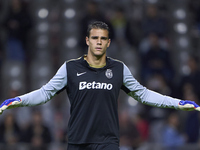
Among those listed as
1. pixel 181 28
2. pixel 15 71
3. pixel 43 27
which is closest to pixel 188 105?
pixel 15 71

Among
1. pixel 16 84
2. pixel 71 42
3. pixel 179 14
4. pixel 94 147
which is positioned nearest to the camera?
pixel 94 147

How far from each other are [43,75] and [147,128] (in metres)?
3.00

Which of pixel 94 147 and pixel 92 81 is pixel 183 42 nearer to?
pixel 92 81

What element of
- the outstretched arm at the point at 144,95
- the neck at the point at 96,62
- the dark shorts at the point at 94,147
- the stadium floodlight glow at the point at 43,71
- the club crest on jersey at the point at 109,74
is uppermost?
the neck at the point at 96,62

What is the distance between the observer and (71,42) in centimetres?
1130

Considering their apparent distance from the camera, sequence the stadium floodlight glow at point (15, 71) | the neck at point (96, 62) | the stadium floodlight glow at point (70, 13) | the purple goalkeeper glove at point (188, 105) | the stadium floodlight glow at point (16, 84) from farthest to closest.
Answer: the stadium floodlight glow at point (70, 13) → the stadium floodlight glow at point (15, 71) → the stadium floodlight glow at point (16, 84) → the neck at point (96, 62) → the purple goalkeeper glove at point (188, 105)

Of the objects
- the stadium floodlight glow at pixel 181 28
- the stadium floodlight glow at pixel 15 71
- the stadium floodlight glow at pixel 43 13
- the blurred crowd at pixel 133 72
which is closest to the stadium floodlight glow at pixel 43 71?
the blurred crowd at pixel 133 72

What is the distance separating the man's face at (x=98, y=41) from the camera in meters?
4.65

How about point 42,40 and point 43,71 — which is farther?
point 42,40

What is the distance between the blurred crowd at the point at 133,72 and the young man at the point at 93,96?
327 centimetres

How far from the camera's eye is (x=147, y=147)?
781 cm

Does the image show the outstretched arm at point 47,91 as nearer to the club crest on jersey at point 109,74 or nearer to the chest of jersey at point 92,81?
the chest of jersey at point 92,81

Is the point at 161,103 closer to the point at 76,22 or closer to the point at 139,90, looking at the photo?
the point at 139,90

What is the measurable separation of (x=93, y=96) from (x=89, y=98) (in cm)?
5
